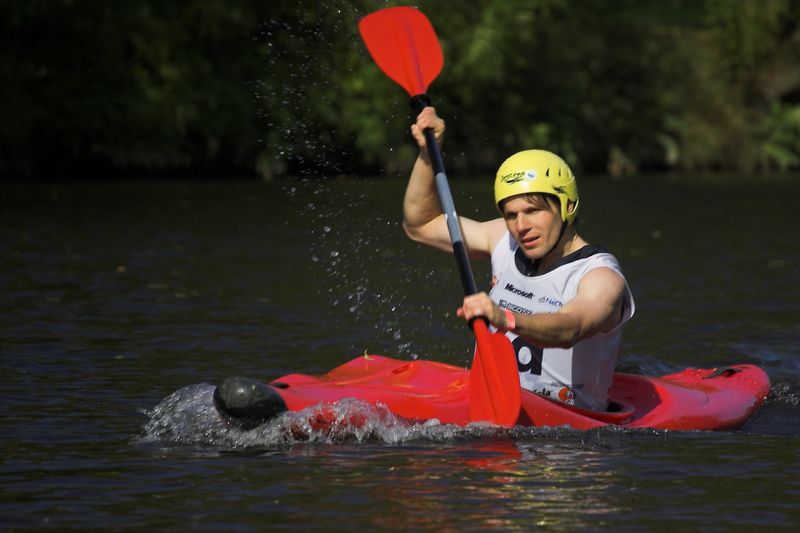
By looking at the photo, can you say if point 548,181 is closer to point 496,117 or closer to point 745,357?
point 745,357

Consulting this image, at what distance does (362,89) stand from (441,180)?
32.9 meters

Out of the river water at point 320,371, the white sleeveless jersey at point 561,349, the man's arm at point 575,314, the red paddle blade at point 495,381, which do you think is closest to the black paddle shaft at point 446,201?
the white sleeveless jersey at point 561,349

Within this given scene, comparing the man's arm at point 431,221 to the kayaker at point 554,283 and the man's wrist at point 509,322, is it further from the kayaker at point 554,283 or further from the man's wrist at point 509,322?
the man's wrist at point 509,322

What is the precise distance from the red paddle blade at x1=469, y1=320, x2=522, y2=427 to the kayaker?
12cm

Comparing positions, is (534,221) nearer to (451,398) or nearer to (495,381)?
(495,381)

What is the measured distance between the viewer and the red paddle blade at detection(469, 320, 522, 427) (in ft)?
23.9

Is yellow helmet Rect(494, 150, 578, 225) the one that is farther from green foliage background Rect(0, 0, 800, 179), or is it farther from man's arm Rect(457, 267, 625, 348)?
green foliage background Rect(0, 0, 800, 179)

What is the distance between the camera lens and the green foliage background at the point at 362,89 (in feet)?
Answer: 121

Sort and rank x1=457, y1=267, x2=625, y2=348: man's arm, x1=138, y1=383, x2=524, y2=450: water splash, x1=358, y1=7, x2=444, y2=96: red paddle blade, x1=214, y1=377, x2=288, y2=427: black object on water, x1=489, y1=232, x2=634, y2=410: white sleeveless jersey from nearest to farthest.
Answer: x1=457, y1=267, x2=625, y2=348: man's arm
x1=214, y1=377, x2=288, y2=427: black object on water
x1=138, y1=383, x2=524, y2=450: water splash
x1=489, y1=232, x2=634, y2=410: white sleeveless jersey
x1=358, y1=7, x2=444, y2=96: red paddle blade

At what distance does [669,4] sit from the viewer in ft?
179

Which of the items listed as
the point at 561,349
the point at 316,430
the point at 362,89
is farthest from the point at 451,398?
the point at 362,89

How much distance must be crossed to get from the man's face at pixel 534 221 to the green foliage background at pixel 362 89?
23083 millimetres

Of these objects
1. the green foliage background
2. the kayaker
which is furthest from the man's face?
the green foliage background

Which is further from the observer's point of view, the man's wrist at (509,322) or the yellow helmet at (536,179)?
the yellow helmet at (536,179)
